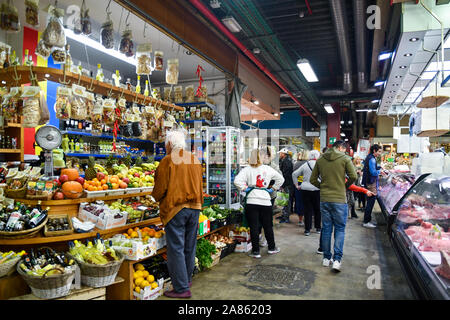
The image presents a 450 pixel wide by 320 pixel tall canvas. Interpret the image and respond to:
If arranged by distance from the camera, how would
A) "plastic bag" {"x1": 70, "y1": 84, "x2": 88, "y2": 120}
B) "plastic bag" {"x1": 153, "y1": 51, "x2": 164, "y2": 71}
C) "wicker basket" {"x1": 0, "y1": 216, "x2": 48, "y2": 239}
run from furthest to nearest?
"plastic bag" {"x1": 153, "y1": 51, "x2": 164, "y2": 71} < "plastic bag" {"x1": 70, "y1": 84, "x2": 88, "y2": 120} < "wicker basket" {"x1": 0, "y1": 216, "x2": 48, "y2": 239}

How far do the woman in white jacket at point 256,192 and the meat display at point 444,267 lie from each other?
2471 mm

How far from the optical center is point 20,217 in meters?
2.93

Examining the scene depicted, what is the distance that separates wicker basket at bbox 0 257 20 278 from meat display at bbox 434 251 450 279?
3482 millimetres

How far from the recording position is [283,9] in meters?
6.41

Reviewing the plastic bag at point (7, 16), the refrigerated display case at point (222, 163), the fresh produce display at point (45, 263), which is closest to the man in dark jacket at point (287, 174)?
the refrigerated display case at point (222, 163)

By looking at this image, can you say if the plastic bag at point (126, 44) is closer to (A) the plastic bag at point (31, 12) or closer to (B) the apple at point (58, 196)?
(A) the plastic bag at point (31, 12)

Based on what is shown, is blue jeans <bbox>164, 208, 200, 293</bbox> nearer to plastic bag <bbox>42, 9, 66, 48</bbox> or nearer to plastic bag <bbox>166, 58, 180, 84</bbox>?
plastic bag <bbox>42, 9, 66, 48</bbox>

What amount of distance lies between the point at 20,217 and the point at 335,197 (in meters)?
3.70

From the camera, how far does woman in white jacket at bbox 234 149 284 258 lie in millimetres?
4723

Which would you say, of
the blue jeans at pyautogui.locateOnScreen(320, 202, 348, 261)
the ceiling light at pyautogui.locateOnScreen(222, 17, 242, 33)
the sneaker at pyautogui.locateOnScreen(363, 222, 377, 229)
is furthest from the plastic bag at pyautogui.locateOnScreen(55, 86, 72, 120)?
the sneaker at pyautogui.locateOnScreen(363, 222, 377, 229)

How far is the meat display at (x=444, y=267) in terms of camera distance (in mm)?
2370

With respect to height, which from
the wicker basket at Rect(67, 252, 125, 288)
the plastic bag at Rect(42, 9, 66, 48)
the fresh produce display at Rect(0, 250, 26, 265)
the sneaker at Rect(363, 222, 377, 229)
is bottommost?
the sneaker at Rect(363, 222, 377, 229)

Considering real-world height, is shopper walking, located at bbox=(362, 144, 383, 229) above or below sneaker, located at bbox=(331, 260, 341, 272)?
above

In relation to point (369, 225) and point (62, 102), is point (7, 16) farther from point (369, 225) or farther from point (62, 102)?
point (369, 225)
